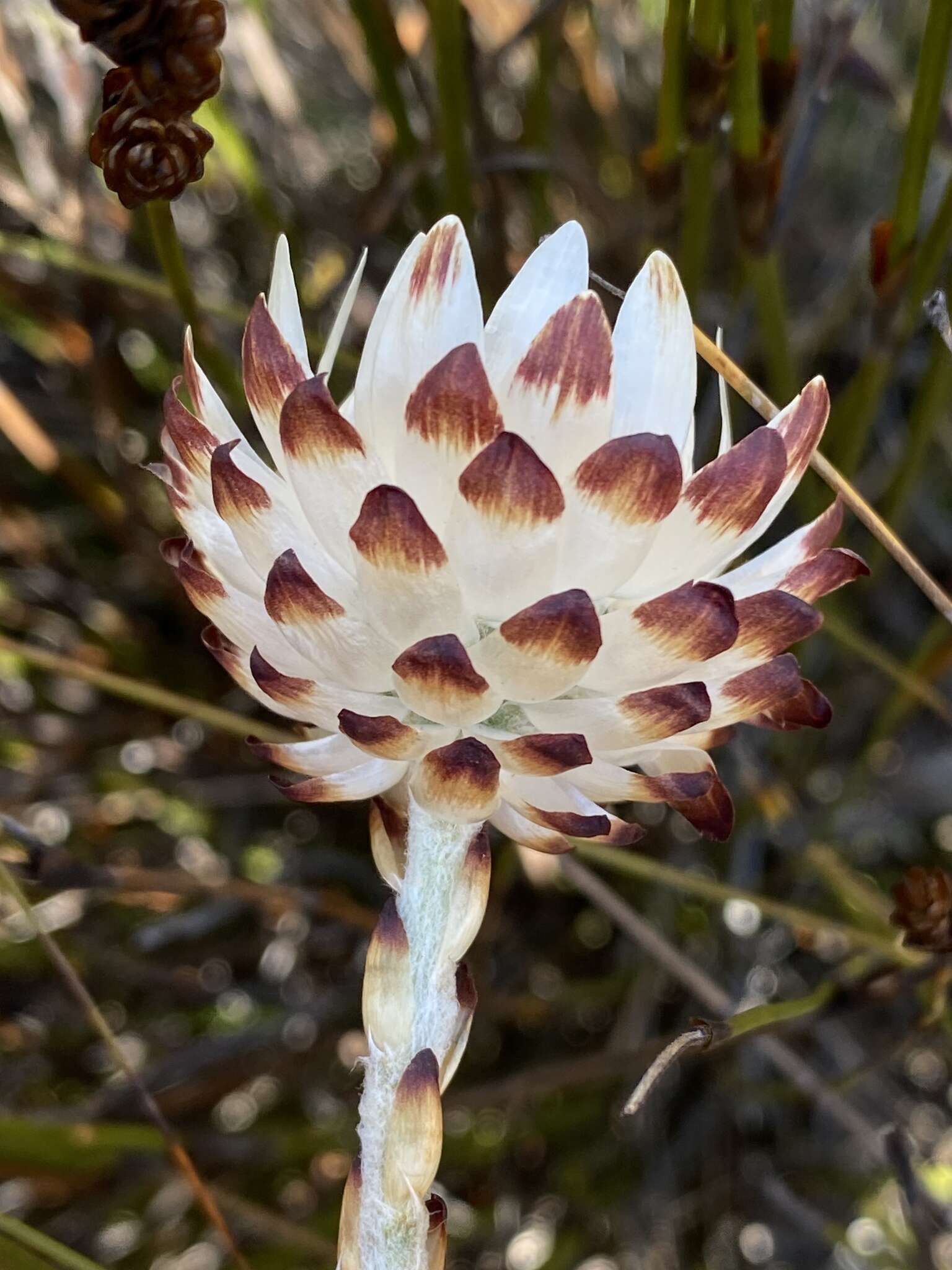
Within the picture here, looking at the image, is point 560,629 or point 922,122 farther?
point 922,122

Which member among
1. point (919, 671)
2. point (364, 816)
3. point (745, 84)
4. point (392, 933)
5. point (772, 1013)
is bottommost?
point (364, 816)

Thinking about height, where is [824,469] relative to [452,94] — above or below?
below

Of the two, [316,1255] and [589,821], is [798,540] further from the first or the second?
[316,1255]

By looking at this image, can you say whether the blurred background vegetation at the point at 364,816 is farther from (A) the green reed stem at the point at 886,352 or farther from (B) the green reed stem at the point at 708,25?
(B) the green reed stem at the point at 708,25

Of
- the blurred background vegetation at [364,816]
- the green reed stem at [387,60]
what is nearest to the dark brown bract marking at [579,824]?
the blurred background vegetation at [364,816]

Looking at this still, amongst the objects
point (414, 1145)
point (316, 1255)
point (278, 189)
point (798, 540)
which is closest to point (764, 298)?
point (798, 540)

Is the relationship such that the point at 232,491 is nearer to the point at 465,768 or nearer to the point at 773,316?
the point at 465,768

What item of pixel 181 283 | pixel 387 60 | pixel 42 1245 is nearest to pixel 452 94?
pixel 387 60
